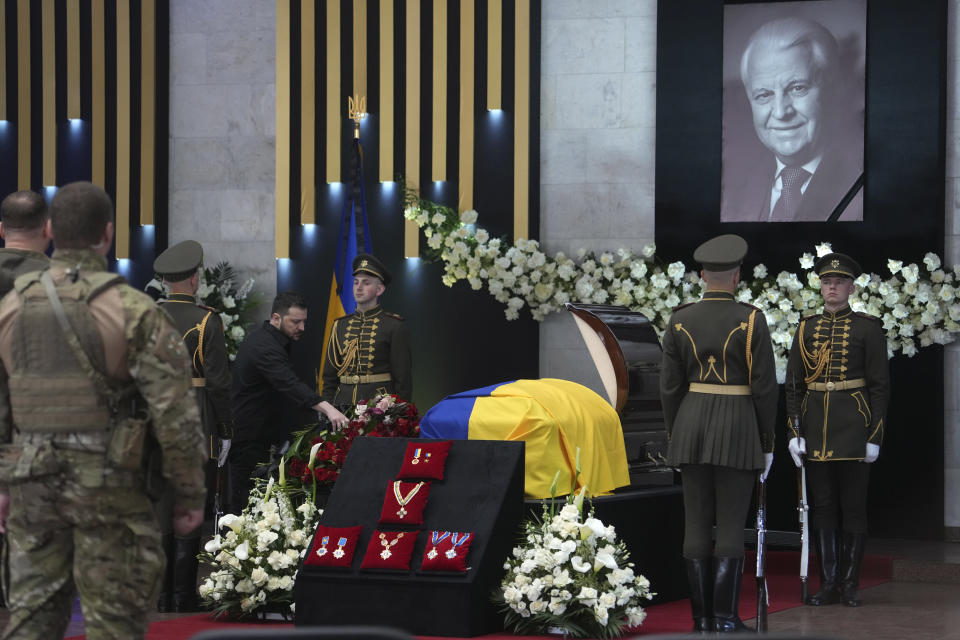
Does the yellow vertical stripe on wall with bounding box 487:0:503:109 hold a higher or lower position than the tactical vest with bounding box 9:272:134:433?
higher

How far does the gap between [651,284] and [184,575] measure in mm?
3862

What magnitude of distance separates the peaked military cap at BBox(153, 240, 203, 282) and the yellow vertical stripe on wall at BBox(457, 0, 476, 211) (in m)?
3.21

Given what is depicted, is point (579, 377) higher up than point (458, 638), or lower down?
higher up

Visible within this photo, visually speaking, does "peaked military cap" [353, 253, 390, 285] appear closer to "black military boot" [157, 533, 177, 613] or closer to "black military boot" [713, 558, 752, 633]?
"black military boot" [157, 533, 177, 613]

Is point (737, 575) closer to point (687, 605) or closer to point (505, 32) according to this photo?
point (687, 605)

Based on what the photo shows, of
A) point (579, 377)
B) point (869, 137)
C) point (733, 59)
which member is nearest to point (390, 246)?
point (579, 377)

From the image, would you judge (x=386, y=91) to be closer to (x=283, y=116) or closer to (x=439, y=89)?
(x=439, y=89)

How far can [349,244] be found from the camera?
9438 millimetres

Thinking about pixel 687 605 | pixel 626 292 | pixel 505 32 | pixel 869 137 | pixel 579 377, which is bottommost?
pixel 687 605

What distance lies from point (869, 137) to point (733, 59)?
102 centimetres

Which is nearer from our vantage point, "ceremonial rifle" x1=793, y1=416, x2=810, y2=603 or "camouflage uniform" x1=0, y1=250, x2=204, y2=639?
"camouflage uniform" x1=0, y1=250, x2=204, y2=639

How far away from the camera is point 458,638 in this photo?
533cm

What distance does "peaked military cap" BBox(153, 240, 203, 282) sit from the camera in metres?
6.32

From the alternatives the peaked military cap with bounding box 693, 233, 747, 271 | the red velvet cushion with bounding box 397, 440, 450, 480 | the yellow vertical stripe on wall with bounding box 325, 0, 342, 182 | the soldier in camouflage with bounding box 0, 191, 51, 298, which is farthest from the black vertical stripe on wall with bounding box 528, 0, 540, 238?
the soldier in camouflage with bounding box 0, 191, 51, 298
